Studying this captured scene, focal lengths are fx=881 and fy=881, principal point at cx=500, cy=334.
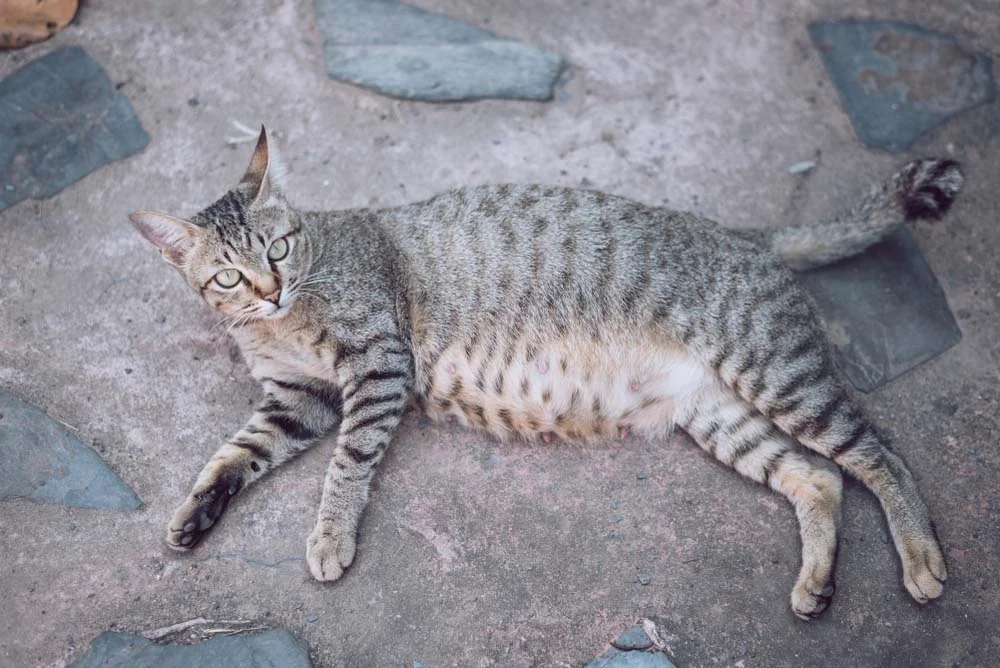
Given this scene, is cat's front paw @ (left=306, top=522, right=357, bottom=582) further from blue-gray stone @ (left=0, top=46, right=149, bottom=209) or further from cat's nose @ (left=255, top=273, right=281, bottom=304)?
blue-gray stone @ (left=0, top=46, right=149, bottom=209)

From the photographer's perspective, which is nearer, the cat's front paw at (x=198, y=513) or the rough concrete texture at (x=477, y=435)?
the rough concrete texture at (x=477, y=435)

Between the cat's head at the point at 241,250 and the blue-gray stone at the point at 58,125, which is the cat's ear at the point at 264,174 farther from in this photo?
the blue-gray stone at the point at 58,125

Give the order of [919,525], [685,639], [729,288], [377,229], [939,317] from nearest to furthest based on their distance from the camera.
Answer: [685,639], [919,525], [729,288], [377,229], [939,317]

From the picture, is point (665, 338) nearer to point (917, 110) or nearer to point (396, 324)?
point (396, 324)

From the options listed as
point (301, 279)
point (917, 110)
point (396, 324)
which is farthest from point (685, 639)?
point (917, 110)

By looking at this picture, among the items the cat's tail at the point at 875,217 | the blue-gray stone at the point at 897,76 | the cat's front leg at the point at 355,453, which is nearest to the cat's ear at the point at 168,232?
the cat's front leg at the point at 355,453

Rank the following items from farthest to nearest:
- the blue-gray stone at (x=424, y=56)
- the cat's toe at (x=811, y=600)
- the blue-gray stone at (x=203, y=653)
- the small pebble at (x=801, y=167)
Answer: the blue-gray stone at (x=424, y=56) < the small pebble at (x=801, y=167) < the cat's toe at (x=811, y=600) < the blue-gray stone at (x=203, y=653)

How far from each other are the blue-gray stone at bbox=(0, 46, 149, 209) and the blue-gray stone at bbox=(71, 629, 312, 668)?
2446mm

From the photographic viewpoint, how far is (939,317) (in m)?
4.29

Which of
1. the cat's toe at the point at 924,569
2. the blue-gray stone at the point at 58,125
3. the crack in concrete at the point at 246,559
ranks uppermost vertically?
the cat's toe at the point at 924,569

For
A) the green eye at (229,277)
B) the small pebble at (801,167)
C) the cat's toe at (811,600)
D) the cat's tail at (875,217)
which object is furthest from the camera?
the small pebble at (801,167)

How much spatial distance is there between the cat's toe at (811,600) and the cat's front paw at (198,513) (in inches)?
89.4

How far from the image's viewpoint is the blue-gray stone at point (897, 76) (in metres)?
4.96

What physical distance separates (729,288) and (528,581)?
1.47 meters
